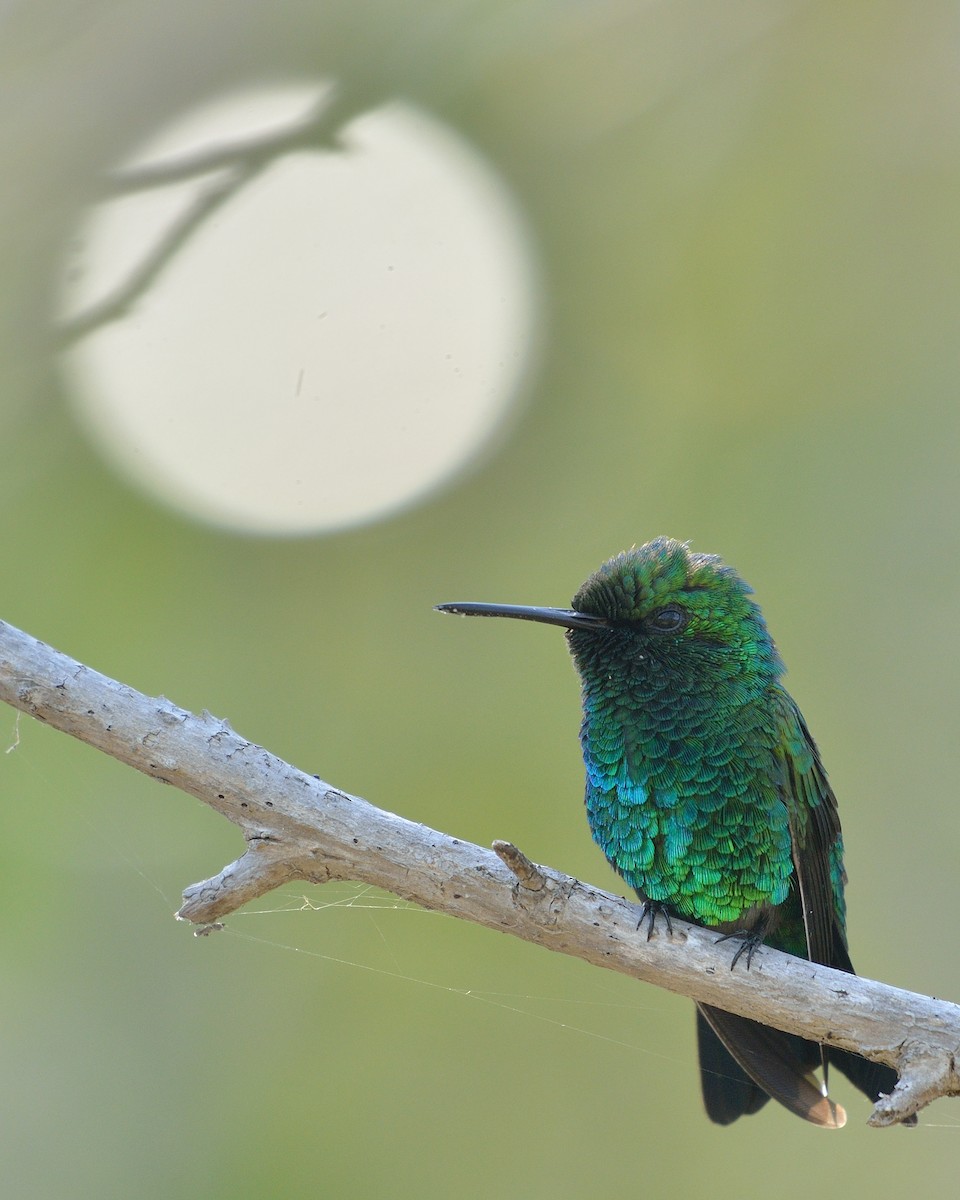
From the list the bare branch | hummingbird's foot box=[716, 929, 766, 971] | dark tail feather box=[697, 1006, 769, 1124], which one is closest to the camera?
hummingbird's foot box=[716, 929, 766, 971]

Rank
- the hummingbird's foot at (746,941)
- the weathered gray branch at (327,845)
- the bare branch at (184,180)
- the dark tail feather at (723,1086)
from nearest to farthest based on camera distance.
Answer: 1. the weathered gray branch at (327,845)
2. the hummingbird's foot at (746,941)
3. the dark tail feather at (723,1086)
4. the bare branch at (184,180)

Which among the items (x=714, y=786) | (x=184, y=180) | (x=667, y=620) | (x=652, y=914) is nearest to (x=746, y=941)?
(x=652, y=914)

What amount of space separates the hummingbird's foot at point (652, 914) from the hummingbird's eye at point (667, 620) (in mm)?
725

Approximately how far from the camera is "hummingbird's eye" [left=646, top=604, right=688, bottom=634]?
9.71ft

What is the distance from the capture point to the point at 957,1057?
219 cm

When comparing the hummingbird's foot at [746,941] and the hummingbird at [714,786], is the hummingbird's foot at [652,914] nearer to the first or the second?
the hummingbird at [714,786]

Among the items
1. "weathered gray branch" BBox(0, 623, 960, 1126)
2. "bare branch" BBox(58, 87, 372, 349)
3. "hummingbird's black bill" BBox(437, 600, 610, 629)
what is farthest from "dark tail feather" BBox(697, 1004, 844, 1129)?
"bare branch" BBox(58, 87, 372, 349)

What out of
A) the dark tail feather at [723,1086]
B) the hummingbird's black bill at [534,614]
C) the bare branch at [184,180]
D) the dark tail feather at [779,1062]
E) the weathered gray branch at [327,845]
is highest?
the bare branch at [184,180]

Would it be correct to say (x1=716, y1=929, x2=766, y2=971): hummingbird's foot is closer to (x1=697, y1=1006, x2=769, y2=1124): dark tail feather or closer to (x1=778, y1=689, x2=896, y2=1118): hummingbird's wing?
(x1=778, y1=689, x2=896, y2=1118): hummingbird's wing

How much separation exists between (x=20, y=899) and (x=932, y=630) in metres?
5.18

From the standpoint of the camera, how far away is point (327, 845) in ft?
7.55

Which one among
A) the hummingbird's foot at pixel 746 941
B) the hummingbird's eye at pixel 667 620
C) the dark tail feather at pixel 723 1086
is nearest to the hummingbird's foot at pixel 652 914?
the hummingbird's foot at pixel 746 941

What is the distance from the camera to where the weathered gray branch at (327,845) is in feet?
7.47

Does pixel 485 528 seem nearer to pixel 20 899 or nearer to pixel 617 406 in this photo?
pixel 617 406
